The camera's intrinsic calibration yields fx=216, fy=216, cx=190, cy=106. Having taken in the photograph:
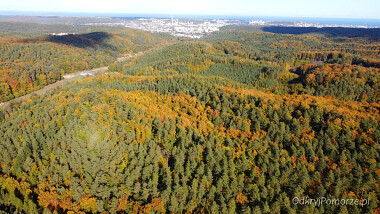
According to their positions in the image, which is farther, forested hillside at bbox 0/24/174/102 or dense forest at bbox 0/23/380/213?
forested hillside at bbox 0/24/174/102

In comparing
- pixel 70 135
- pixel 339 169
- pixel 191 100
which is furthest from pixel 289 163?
pixel 70 135

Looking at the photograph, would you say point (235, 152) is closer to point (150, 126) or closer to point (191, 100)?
point (150, 126)

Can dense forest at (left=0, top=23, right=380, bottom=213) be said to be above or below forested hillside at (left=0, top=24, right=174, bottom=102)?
below

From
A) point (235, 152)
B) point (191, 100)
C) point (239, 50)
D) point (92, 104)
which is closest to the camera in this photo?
point (235, 152)

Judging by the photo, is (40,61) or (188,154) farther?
(40,61)

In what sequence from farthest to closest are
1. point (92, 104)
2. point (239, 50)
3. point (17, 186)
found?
point (239, 50) → point (92, 104) → point (17, 186)

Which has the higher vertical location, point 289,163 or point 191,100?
point 191,100

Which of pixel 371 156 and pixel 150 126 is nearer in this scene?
pixel 371 156

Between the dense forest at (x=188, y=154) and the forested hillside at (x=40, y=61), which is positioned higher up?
the forested hillside at (x=40, y=61)

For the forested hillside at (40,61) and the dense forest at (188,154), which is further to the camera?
the forested hillside at (40,61)

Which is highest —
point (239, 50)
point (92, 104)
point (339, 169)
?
point (239, 50)

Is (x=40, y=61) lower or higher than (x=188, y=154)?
higher
